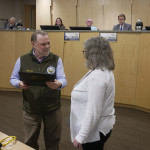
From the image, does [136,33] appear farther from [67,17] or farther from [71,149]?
[67,17]

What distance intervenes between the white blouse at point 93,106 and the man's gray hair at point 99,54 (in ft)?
0.14

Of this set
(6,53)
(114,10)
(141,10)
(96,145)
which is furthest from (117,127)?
(114,10)

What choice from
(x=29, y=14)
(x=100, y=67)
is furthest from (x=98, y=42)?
(x=29, y=14)

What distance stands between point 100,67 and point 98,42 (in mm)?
167

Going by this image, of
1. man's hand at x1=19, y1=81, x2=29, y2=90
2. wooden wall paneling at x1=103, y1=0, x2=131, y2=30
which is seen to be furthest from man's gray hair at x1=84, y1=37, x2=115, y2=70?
wooden wall paneling at x1=103, y1=0, x2=131, y2=30

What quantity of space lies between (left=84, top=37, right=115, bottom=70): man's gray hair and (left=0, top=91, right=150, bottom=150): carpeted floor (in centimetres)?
166

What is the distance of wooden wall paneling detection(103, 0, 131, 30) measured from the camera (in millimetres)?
6991

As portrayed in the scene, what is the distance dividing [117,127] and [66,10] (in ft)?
18.7

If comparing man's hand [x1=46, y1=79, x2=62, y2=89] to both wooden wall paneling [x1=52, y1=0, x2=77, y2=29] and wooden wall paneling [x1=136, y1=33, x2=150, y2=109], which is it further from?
wooden wall paneling [x1=52, y1=0, x2=77, y2=29]

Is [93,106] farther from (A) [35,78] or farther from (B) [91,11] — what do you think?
(B) [91,11]

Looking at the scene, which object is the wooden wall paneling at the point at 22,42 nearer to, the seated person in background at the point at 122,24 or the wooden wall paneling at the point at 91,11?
the seated person in background at the point at 122,24

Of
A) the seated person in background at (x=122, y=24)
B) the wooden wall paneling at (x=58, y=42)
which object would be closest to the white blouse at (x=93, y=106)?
the wooden wall paneling at (x=58, y=42)

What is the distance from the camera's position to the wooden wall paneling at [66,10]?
8.05m

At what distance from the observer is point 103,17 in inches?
295
